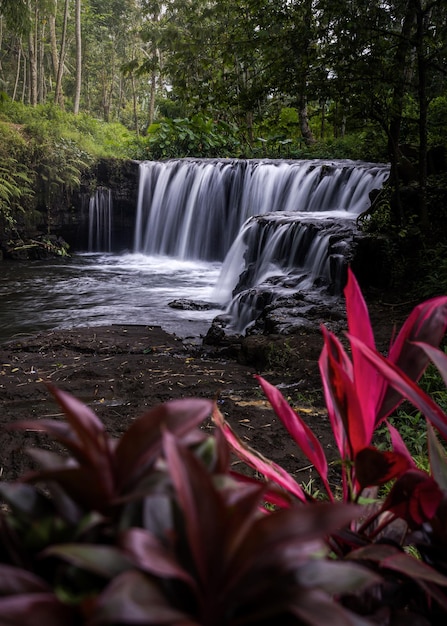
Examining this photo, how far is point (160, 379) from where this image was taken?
4055 millimetres

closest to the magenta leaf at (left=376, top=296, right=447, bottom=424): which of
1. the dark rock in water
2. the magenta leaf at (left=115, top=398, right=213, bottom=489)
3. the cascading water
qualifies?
the magenta leaf at (left=115, top=398, right=213, bottom=489)

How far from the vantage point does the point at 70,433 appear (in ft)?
1.61

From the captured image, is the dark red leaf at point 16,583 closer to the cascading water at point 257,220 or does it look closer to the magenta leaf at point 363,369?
the magenta leaf at point 363,369

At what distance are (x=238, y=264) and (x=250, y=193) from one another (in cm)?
406

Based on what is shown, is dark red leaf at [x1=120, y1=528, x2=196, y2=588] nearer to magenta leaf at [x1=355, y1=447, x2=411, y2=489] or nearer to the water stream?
magenta leaf at [x1=355, y1=447, x2=411, y2=489]

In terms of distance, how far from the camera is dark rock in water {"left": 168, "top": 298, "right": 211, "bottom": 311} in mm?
7797

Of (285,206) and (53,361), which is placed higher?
(285,206)

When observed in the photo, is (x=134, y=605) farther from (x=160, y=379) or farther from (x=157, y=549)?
(x=160, y=379)

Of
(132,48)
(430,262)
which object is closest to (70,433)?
(430,262)

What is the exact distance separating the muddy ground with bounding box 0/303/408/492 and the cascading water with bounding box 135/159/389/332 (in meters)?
1.24

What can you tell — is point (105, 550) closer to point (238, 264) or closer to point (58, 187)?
point (238, 264)

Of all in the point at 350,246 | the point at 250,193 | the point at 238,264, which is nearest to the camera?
the point at 350,246

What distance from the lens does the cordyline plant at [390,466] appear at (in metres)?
0.58

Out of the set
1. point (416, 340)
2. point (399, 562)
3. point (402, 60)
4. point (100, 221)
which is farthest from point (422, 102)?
point (100, 221)
